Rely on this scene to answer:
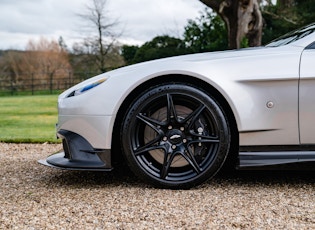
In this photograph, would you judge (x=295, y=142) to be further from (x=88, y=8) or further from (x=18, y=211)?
(x=88, y=8)

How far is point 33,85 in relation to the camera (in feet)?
90.8

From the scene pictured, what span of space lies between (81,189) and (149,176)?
1.60 feet

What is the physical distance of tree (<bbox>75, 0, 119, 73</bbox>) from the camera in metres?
23.8

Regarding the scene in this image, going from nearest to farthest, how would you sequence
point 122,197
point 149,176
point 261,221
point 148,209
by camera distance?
point 261,221 < point 148,209 < point 122,197 < point 149,176

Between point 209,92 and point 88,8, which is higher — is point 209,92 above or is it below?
below

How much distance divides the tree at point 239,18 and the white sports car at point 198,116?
317 inches

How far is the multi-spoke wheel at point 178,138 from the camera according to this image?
107 inches

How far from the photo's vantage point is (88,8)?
23.8 metres

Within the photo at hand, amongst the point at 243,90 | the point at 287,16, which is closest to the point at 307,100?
the point at 243,90

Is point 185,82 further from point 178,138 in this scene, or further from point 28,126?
point 28,126

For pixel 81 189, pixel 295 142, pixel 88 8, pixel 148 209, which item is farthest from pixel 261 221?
pixel 88 8

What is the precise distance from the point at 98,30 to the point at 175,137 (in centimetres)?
2202

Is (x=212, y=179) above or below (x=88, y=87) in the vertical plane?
below

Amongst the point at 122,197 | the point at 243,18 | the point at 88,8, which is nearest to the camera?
the point at 122,197
